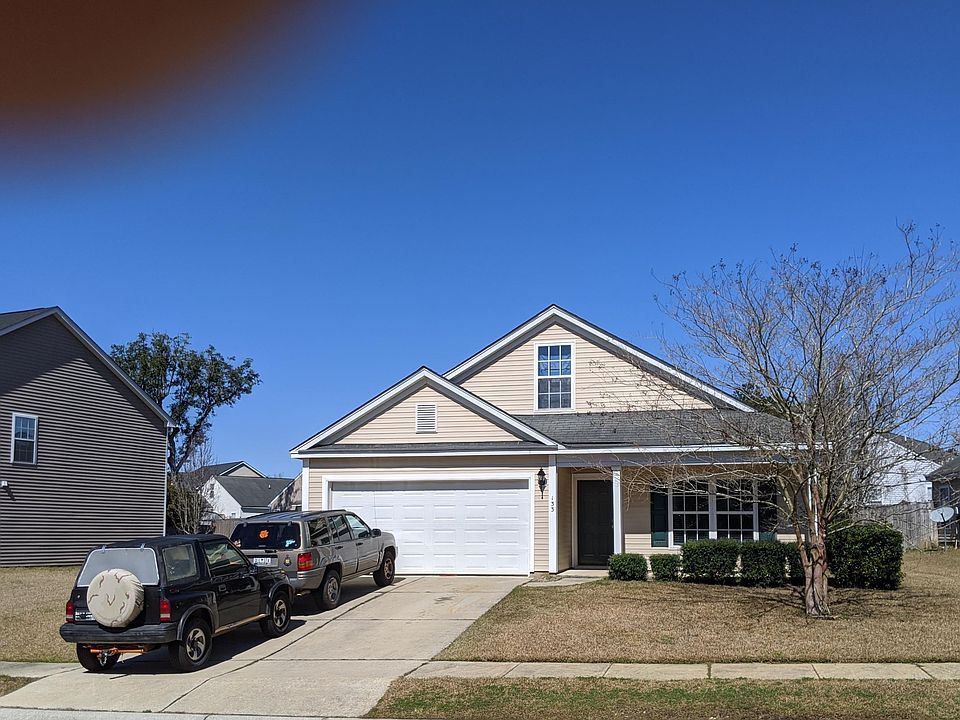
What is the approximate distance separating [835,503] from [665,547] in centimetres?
693

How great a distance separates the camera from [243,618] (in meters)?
13.9

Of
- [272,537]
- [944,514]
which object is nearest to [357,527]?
[272,537]

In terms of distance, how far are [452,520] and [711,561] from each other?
591 centimetres

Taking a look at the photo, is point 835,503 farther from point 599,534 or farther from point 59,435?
point 59,435

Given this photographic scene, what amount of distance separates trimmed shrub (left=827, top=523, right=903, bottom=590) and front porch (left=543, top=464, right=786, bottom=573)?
220cm

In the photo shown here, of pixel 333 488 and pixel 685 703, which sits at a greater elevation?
pixel 333 488

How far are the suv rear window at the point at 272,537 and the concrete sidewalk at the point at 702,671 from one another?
14.8ft

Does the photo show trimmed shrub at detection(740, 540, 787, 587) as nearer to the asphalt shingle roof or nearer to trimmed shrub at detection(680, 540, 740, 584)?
trimmed shrub at detection(680, 540, 740, 584)

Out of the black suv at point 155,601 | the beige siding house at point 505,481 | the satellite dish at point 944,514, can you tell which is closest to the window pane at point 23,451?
the beige siding house at point 505,481

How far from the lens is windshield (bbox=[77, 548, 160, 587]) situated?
12.3 metres

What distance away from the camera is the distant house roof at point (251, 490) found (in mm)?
63094

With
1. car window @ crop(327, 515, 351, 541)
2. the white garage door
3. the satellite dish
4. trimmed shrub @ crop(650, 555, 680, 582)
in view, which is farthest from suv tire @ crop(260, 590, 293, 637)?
the satellite dish

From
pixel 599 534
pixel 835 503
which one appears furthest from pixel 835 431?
pixel 599 534

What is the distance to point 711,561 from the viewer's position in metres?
18.5
